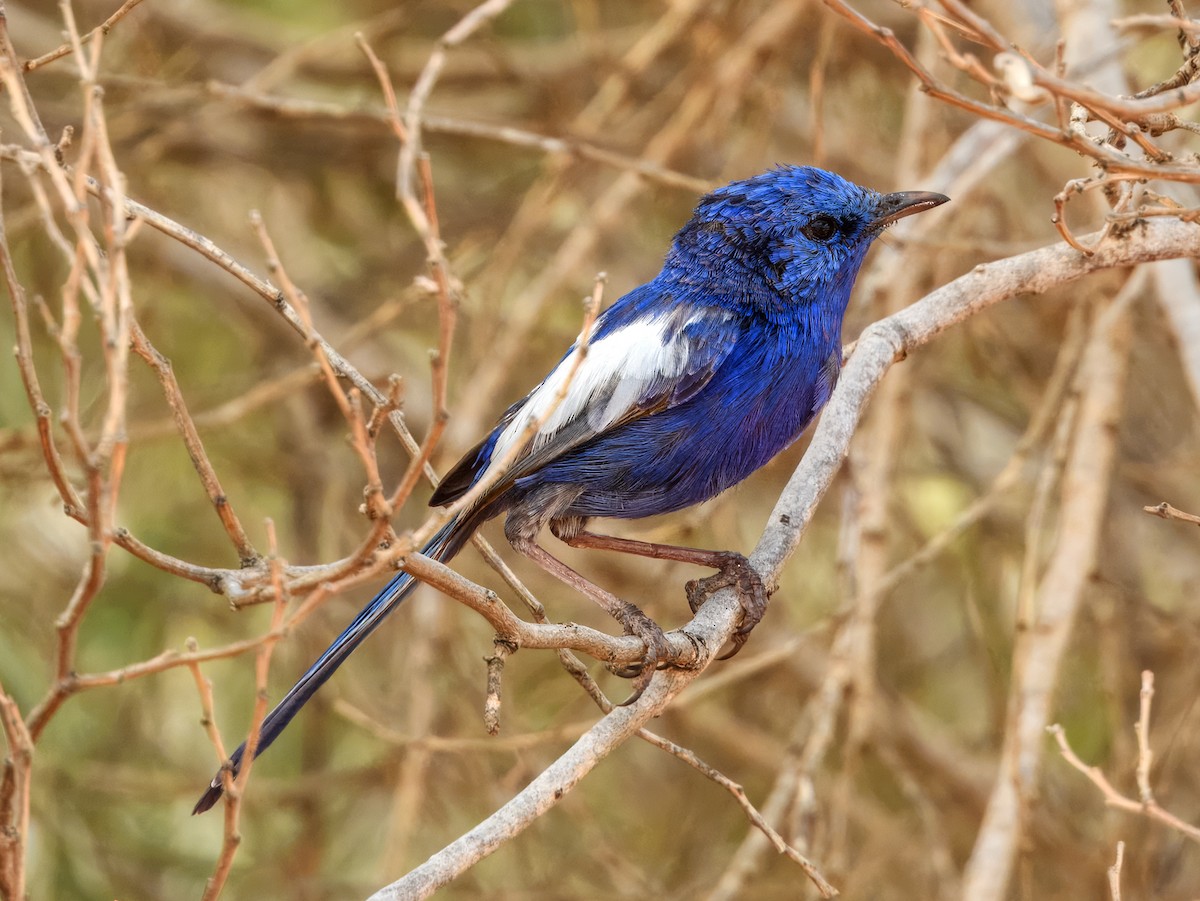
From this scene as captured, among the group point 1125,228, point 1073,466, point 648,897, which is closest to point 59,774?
point 648,897

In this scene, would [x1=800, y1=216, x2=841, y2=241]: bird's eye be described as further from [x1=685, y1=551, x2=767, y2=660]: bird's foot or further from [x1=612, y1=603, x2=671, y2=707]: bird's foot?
[x1=612, y1=603, x2=671, y2=707]: bird's foot

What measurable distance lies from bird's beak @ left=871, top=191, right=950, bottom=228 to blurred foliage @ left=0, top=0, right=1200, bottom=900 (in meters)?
0.99

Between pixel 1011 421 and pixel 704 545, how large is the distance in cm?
161

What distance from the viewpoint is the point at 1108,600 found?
17.4ft

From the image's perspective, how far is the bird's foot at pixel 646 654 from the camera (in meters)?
3.19

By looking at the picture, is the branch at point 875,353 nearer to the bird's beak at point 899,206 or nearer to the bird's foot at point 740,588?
the bird's foot at point 740,588

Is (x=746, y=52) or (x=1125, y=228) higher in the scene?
(x=746, y=52)

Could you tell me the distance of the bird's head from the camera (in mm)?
4141

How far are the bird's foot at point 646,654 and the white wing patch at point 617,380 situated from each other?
0.64 metres

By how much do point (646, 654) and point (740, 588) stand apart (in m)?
0.70

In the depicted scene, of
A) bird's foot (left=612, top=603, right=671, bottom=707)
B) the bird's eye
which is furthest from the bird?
bird's foot (left=612, top=603, right=671, bottom=707)

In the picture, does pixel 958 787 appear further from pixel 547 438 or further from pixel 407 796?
pixel 547 438

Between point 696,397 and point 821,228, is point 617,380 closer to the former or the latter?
point 696,397

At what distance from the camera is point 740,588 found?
Result: 371 cm
